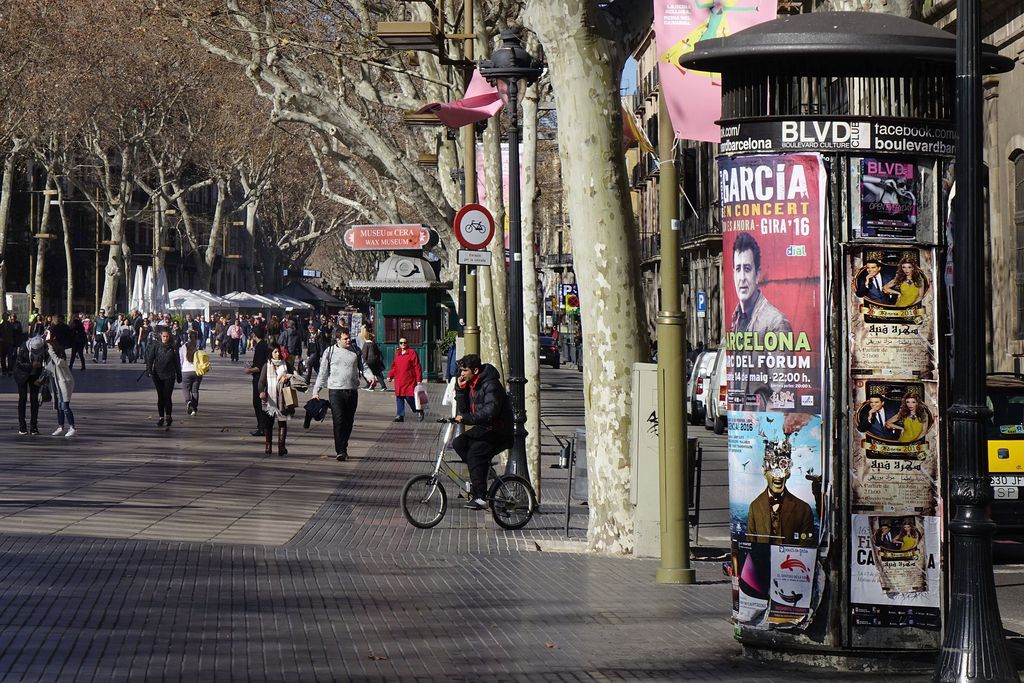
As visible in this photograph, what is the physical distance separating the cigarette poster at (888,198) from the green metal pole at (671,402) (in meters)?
3.27

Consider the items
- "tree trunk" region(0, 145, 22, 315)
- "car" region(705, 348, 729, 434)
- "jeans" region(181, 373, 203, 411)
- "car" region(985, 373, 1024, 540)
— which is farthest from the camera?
"tree trunk" region(0, 145, 22, 315)

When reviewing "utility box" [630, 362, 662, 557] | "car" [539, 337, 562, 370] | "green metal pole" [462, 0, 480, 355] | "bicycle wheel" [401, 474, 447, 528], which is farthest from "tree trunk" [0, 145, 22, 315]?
"utility box" [630, 362, 662, 557]

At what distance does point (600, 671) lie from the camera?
7.84 m

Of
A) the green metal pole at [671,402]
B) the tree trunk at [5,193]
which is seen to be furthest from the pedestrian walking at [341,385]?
the tree trunk at [5,193]

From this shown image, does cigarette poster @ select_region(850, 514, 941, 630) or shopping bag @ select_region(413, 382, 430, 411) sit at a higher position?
shopping bag @ select_region(413, 382, 430, 411)

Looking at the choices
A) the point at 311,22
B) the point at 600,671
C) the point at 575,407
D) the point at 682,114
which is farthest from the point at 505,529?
the point at 575,407

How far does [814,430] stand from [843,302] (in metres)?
0.61

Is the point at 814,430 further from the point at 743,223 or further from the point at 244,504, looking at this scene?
the point at 244,504

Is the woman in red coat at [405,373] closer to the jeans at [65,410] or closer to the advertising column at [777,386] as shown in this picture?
the jeans at [65,410]

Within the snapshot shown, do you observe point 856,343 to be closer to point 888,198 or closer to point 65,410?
point 888,198

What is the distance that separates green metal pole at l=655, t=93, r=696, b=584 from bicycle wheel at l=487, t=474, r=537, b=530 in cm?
343

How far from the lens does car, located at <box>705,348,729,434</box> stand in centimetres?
2798

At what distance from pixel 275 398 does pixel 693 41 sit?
1202 cm

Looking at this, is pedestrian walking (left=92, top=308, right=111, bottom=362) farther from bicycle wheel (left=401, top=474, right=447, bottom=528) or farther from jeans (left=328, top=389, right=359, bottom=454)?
bicycle wheel (left=401, top=474, right=447, bottom=528)
